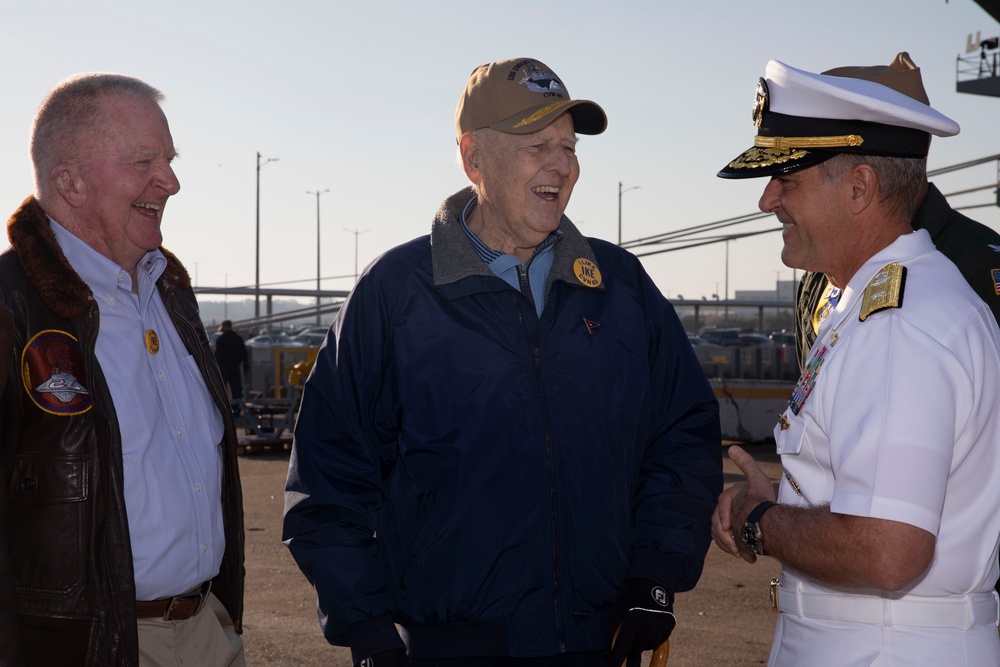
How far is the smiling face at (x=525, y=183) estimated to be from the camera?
3041 mm

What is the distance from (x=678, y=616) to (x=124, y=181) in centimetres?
455

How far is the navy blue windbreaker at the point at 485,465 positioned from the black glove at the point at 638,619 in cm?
4

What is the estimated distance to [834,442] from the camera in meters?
2.04

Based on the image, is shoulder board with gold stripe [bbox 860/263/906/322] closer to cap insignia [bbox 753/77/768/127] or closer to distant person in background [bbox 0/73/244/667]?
cap insignia [bbox 753/77/768/127]

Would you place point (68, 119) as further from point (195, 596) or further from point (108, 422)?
point (195, 596)

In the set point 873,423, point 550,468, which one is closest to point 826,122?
point 873,423

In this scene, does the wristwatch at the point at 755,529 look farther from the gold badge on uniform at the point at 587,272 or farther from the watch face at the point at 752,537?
the gold badge on uniform at the point at 587,272

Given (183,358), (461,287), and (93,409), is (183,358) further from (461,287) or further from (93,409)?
(461,287)

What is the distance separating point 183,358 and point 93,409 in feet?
1.62

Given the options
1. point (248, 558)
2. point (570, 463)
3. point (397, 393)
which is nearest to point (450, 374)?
point (397, 393)

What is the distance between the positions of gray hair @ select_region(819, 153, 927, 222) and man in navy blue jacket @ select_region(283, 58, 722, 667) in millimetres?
839

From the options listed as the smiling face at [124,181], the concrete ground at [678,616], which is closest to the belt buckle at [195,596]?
the smiling face at [124,181]

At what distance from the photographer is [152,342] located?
2961 millimetres

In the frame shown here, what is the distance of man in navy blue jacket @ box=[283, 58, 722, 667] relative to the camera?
8.81 ft
